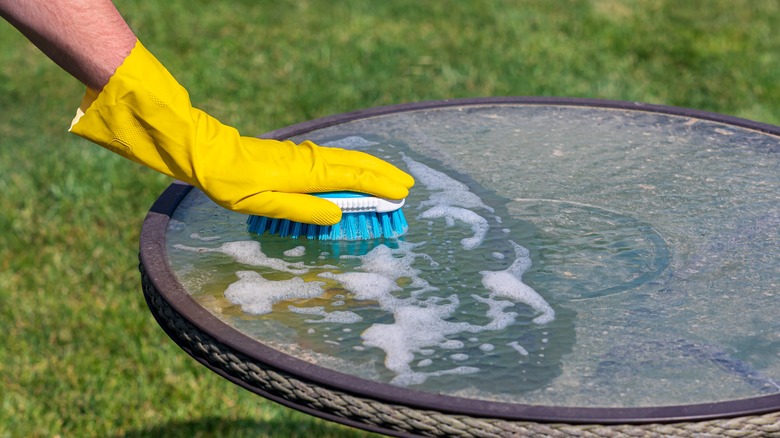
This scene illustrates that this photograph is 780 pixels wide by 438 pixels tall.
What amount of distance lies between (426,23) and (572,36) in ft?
2.60

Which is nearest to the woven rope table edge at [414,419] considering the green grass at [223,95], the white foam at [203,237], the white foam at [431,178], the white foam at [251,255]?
the white foam at [251,255]

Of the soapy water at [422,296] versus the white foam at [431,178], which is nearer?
the soapy water at [422,296]

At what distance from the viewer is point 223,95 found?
4902 mm

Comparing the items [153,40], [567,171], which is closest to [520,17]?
[153,40]

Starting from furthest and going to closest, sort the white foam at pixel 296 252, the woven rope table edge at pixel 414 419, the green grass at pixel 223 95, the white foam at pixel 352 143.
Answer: the green grass at pixel 223 95 < the white foam at pixel 352 143 < the white foam at pixel 296 252 < the woven rope table edge at pixel 414 419

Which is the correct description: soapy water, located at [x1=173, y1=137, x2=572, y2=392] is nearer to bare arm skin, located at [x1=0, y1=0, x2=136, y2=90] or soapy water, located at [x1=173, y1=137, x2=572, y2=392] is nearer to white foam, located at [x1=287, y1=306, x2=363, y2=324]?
white foam, located at [x1=287, y1=306, x2=363, y2=324]

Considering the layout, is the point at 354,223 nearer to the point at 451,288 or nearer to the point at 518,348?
the point at 451,288

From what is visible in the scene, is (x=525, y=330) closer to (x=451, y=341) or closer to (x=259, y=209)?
(x=451, y=341)

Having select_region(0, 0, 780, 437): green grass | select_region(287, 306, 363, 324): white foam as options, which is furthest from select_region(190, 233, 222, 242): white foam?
select_region(0, 0, 780, 437): green grass

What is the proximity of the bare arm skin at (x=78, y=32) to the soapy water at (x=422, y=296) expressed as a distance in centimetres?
35

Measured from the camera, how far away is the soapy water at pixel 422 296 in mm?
1495

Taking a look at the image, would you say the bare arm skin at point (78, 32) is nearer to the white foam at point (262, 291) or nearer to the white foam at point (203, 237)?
the white foam at point (203, 237)

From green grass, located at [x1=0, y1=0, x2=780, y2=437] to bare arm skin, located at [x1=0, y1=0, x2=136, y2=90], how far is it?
5.11 feet

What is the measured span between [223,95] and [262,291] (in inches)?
132
